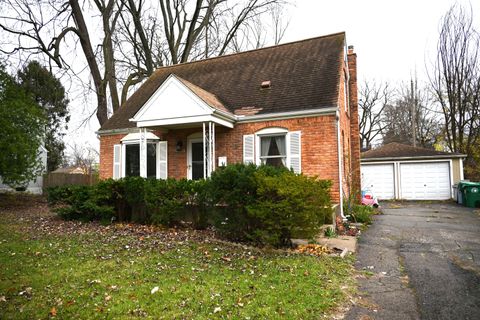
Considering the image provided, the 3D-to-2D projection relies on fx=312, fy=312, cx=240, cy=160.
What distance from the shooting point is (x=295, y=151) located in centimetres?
1077

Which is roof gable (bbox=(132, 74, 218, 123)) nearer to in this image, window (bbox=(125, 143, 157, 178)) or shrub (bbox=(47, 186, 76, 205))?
window (bbox=(125, 143, 157, 178))

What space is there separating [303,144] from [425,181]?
13.0 metres

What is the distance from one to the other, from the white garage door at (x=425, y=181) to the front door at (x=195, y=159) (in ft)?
45.8

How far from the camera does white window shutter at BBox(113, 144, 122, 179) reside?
1416cm

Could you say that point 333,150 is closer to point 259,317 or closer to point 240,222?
point 240,222

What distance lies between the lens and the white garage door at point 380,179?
20.2m

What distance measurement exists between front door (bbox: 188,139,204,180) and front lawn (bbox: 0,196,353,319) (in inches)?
203

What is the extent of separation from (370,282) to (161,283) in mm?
3259

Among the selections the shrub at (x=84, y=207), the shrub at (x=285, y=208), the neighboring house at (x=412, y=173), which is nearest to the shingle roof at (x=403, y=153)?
→ the neighboring house at (x=412, y=173)

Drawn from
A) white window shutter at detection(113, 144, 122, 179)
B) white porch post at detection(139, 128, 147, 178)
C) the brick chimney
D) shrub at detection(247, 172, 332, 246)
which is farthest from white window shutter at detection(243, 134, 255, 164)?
white window shutter at detection(113, 144, 122, 179)

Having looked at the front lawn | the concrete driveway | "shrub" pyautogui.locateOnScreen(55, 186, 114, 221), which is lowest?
the concrete driveway

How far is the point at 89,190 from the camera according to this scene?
9.52 meters

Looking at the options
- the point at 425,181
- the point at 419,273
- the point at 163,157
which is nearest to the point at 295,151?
the point at 163,157

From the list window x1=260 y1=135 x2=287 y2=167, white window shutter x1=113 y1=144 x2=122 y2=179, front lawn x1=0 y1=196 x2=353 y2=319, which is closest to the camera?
front lawn x1=0 y1=196 x2=353 y2=319
